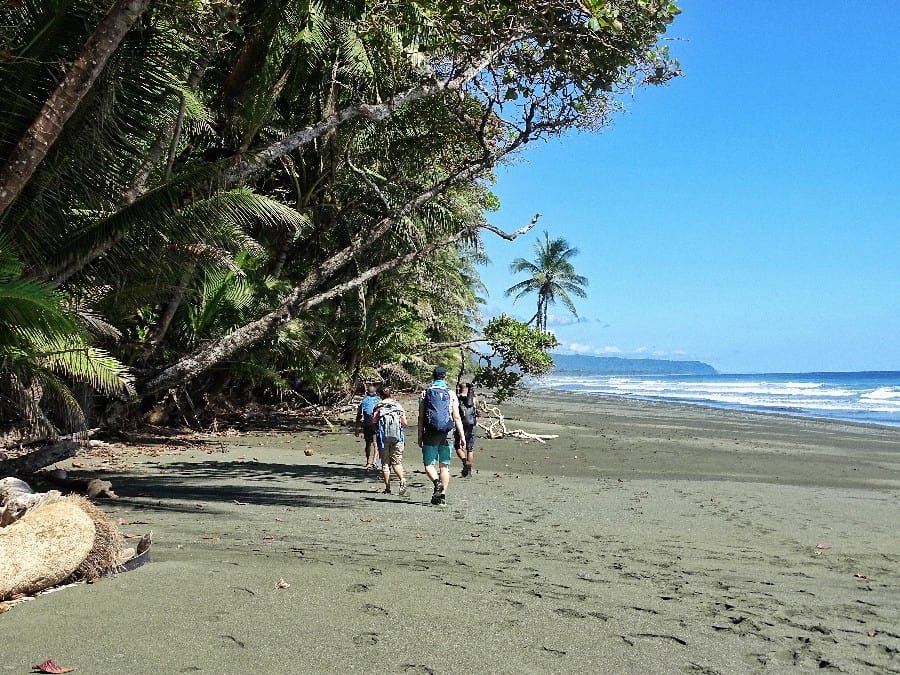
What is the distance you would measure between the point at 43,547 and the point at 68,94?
3.59m

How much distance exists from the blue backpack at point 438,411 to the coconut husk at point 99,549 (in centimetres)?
467

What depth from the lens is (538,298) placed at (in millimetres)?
62719

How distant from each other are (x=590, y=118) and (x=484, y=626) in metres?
9.50

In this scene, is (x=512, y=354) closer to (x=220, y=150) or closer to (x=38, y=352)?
(x=220, y=150)

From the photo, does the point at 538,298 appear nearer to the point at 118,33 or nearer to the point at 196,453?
the point at 196,453

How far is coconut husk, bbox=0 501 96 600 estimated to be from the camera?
4.39 meters

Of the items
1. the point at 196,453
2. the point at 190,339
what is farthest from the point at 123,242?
the point at 190,339

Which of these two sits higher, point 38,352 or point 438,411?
point 38,352

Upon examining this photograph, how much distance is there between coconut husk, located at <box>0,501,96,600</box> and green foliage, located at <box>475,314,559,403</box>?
39.6 ft

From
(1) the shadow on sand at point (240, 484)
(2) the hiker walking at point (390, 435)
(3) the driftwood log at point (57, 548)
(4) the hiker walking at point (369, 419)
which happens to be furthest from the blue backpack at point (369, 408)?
(3) the driftwood log at point (57, 548)

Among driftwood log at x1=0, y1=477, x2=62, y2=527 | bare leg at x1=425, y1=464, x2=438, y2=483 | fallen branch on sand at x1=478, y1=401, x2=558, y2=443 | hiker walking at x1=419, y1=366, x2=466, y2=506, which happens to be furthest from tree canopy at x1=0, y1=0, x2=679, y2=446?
fallen branch on sand at x1=478, y1=401, x2=558, y2=443

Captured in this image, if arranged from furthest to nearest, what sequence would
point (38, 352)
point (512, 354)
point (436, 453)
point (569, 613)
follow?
point (512, 354) < point (436, 453) < point (38, 352) < point (569, 613)

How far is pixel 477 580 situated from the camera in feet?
18.2

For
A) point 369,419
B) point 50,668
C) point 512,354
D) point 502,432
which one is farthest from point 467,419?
point 50,668
